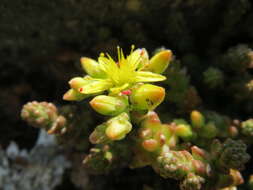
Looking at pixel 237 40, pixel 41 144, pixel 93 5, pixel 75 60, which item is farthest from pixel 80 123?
pixel 237 40

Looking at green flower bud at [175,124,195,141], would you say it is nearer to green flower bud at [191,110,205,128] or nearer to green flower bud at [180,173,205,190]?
green flower bud at [191,110,205,128]

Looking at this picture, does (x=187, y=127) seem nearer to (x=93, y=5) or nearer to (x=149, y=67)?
(x=149, y=67)

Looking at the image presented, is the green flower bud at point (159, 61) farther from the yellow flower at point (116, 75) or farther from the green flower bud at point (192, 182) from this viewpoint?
the green flower bud at point (192, 182)

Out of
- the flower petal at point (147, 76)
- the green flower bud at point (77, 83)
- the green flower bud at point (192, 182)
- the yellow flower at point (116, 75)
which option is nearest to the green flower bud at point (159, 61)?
the yellow flower at point (116, 75)

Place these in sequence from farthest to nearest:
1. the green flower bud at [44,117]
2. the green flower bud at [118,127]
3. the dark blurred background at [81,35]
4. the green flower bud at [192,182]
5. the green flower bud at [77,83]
Answer: the dark blurred background at [81,35] < the green flower bud at [44,117] < the green flower bud at [77,83] < the green flower bud at [192,182] < the green flower bud at [118,127]

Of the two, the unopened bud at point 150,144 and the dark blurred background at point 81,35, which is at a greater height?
the dark blurred background at point 81,35

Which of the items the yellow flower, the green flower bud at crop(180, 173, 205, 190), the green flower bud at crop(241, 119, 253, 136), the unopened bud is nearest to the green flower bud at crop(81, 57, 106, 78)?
the yellow flower

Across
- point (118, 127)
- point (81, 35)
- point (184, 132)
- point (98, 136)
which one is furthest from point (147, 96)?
point (81, 35)
